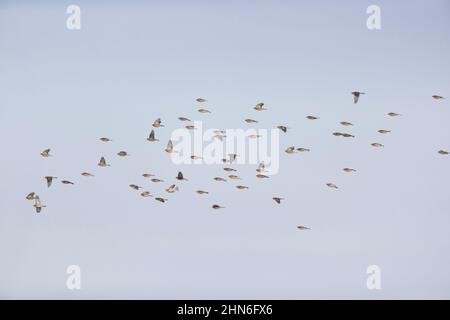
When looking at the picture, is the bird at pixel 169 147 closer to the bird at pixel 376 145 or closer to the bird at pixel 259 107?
Result: the bird at pixel 259 107

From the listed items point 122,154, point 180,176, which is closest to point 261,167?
point 180,176

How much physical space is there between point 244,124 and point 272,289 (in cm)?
160

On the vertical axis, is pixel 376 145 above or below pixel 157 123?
below

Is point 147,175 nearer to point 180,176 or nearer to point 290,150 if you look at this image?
point 180,176

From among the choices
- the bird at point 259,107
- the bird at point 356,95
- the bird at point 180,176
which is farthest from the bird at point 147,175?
the bird at point 356,95

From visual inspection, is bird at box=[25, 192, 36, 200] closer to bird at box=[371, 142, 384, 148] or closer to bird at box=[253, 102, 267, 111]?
bird at box=[253, 102, 267, 111]

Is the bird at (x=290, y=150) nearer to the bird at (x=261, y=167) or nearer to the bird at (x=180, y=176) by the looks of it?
the bird at (x=261, y=167)

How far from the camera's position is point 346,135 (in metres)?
12.3

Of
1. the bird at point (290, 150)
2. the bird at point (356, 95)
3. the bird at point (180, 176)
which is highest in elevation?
the bird at point (356, 95)

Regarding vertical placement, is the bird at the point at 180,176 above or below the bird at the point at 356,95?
below

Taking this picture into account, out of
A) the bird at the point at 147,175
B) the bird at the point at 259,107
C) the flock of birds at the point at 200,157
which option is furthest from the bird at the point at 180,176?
the bird at the point at 259,107
